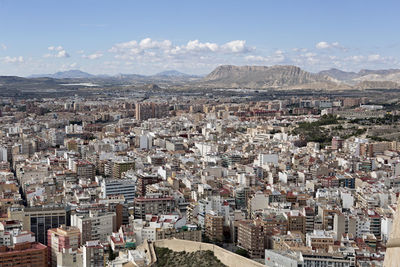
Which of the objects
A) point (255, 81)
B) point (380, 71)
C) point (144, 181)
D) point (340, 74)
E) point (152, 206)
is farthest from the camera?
point (340, 74)

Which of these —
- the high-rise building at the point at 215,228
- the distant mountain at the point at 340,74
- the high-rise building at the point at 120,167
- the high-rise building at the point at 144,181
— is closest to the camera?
the high-rise building at the point at 215,228

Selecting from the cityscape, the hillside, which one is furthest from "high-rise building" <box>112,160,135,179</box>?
the hillside

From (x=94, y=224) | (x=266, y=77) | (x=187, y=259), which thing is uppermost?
(x=266, y=77)

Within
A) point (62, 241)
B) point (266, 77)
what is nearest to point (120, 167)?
point (62, 241)

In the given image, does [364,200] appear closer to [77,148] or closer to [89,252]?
[89,252]

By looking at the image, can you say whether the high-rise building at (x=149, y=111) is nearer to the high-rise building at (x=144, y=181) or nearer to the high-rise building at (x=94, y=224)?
the high-rise building at (x=144, y=181)

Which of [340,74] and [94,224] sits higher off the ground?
[340,74]

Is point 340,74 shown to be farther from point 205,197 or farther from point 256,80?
point 205,197

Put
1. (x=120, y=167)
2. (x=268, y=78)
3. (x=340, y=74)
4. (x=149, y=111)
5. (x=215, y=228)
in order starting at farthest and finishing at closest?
(x=340, y=74)
(x=268, y=78)
(x=149, y=111)
(x=120, y=167)
(x=215, y=228)

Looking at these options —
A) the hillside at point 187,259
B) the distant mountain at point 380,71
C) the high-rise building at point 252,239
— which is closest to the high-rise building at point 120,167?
the high-rise building at point 252,239

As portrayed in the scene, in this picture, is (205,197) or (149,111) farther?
(149,111)
